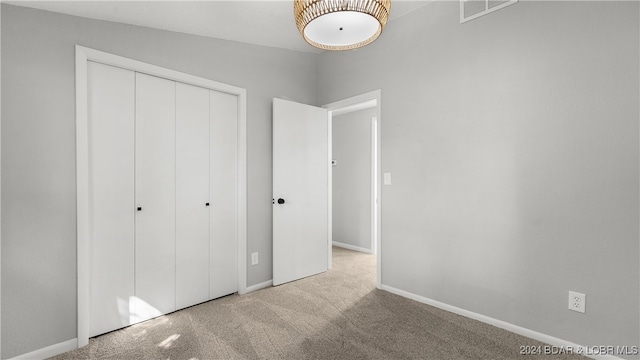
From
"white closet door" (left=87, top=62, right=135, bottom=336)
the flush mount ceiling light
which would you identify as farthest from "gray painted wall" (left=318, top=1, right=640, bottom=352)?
"white closet door" (left=87, top=62, right=135, bottom=336)

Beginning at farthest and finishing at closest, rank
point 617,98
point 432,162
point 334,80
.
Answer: point 334,80
point 432,162
point 617,98

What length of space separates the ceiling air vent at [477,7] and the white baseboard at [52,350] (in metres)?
3.61

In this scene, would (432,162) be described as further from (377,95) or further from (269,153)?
(269,153)

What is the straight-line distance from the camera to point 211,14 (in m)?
2.33

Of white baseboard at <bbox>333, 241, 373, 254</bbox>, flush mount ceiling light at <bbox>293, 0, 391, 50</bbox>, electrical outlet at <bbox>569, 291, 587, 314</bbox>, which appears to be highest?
flush mount ceiling light at <bbox>293, 0, 391, 50</bbox>

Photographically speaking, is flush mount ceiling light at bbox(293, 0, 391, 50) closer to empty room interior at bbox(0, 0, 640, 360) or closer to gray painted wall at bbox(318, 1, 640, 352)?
empty room interior at bbox(0, 0, 640, 360)

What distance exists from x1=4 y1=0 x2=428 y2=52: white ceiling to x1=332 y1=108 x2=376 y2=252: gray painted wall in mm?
2037

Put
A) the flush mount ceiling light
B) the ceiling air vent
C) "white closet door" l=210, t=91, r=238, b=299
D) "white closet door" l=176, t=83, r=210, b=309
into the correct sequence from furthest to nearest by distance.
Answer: "white closet door" l=210, t=91, r=238, b=299 < "white closet door" l=176, t=83, r=210, b=309 < the ceiling air vent < the flush mount ceiling light

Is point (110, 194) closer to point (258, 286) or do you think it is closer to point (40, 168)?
point (40, 168)

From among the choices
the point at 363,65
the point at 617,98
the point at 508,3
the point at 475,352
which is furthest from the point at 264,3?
the point at 475,352

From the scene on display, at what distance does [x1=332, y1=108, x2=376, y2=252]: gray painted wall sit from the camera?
464 cm

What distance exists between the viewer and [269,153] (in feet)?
10.1

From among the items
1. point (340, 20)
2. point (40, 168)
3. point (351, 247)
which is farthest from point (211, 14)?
point (351, 247)

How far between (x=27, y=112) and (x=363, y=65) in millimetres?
2673
